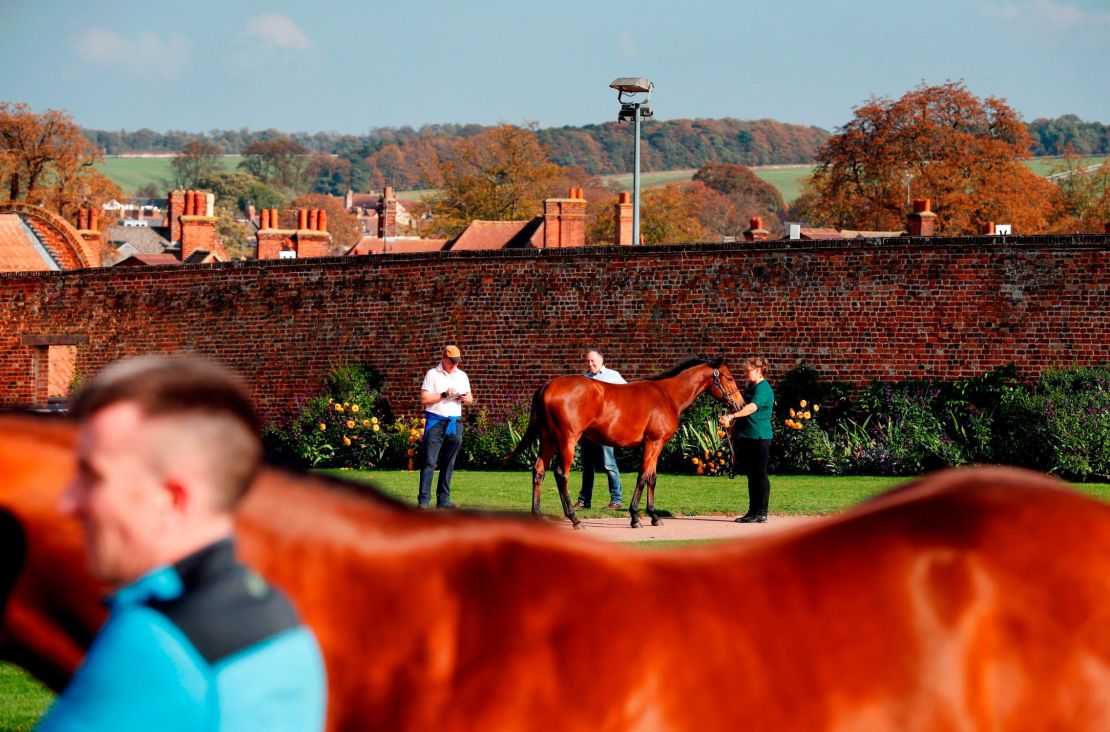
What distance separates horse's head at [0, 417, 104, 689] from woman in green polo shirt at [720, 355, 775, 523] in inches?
471

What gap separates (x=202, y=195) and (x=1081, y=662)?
54714 millimetres

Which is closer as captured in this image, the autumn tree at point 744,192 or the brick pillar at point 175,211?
the brick pillar at point 175,211

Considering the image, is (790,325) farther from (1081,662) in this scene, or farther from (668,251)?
(1081,662)

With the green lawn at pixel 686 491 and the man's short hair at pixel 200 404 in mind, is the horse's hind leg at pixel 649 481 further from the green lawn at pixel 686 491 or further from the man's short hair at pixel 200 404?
the man's short hair at pixel 200 404

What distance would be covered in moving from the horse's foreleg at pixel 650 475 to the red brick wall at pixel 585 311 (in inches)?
296

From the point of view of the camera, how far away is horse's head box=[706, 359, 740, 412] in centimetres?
1538

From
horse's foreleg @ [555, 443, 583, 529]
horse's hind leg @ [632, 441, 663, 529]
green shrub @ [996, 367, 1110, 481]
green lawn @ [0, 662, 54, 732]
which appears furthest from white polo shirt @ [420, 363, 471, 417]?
green shrub @ [996, 367, 1110, 481]

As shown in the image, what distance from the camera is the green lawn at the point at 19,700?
630 centimetres

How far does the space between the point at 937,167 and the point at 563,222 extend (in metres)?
25.1

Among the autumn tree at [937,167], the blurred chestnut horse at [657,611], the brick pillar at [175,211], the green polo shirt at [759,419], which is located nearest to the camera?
the blurred chestnut horse at [657,611]

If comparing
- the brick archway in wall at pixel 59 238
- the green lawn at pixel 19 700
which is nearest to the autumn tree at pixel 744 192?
the brick archway in wall at pixel 59 238

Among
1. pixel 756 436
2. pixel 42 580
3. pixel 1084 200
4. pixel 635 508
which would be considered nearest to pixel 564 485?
pixel 635 508

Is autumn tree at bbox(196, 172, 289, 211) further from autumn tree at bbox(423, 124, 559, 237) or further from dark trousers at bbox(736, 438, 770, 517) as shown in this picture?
dark trousers at bbox(736, 438, 770, 517)

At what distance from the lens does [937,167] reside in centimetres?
6169
